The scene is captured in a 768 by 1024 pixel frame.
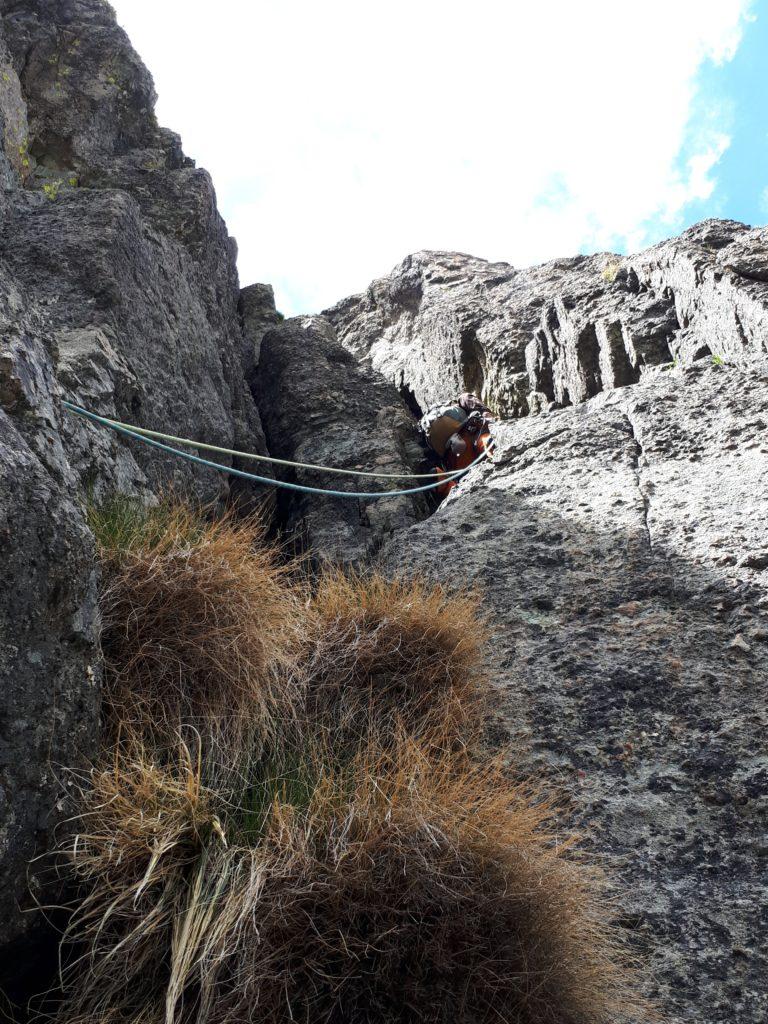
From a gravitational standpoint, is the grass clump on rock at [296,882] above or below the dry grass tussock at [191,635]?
below

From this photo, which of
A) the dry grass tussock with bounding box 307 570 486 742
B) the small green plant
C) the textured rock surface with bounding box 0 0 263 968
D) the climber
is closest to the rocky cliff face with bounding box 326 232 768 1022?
the dry grass tussock with bounding box 307 570 486 742

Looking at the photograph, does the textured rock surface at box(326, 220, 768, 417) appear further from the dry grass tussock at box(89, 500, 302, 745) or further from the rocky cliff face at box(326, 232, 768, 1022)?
the dry grass tussock at box(89, 500, 302, 745)

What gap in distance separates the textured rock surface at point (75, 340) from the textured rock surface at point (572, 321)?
2177 millimetres

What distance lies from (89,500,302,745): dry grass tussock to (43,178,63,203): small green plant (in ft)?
14.2

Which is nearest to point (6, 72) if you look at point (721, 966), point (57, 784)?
point (57, 784)

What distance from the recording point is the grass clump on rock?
2449mm

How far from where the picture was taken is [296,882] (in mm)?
2576

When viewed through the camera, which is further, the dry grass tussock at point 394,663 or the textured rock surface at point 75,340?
the dry grass tussock at point 394,663

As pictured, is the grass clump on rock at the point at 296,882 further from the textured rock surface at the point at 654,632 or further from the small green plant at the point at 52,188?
the small green plant at the point at 52,188

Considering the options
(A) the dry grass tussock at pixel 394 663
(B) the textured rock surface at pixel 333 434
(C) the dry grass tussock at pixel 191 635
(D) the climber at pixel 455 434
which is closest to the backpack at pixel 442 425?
(D) the climber at pixel 455 434

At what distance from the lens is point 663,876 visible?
3.05 metres

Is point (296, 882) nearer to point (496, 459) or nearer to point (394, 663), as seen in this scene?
point (394, 663)

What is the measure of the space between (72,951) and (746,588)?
3267 millimetres

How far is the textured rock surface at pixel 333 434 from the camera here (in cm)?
619
